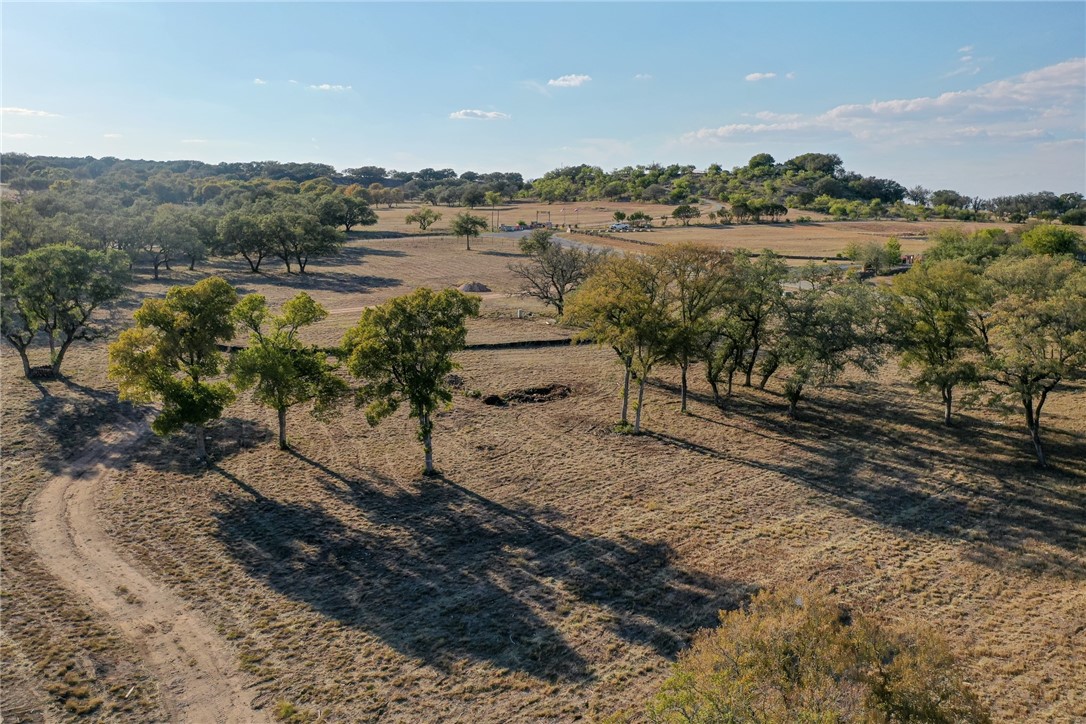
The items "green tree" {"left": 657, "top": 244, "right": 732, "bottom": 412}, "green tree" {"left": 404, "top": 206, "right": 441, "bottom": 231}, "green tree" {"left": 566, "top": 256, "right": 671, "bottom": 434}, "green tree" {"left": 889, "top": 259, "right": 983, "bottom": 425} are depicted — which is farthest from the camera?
"green tree" {"left": 404, "top": 206, "right": 441, "bottom": 231}

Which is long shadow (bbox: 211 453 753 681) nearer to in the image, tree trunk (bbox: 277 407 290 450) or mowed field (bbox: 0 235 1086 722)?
mowed field (bbox: 0 235 1086 722)

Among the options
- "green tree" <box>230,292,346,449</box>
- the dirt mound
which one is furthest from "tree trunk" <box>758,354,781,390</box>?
the dirt mound

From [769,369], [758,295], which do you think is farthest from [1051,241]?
[758,295]

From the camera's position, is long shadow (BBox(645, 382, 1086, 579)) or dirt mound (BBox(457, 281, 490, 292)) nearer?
long shadow (BBox(645, 382, 1086, 579))

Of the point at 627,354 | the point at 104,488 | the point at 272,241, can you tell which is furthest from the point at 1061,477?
the point at 272,241

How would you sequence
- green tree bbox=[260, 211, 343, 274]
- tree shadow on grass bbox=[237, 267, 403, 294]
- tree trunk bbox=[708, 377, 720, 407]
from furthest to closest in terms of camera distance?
green tree bbox=[260, 211, 343, 274] < tree shadow on grass bbox=[237, 267, 403, 294] < tree trunk bbox=[708, 377, 720, 407]

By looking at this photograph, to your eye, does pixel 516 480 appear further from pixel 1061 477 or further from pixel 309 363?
pixel 1061 477

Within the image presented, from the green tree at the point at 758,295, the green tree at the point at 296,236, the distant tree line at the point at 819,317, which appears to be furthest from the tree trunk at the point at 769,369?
the green tree at the point at 296,236
